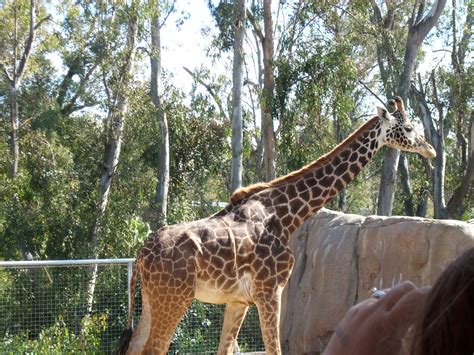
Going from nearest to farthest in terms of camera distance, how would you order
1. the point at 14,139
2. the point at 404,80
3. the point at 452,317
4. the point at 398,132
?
1. the point at 452,317
2. the point at 398,132
3. the point at 404,80
4. the point at 14,139

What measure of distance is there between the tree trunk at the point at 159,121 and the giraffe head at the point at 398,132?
9848 millimetres

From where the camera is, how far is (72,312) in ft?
30.9

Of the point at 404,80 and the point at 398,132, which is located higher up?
the point at 404,80

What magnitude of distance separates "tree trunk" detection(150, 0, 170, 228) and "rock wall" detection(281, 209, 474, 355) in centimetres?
850

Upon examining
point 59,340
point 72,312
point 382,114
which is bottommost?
point 59,340

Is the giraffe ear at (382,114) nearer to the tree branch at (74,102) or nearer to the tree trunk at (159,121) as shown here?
the tree trunk at (159,121)

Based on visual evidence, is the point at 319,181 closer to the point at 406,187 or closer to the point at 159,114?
the point at 159,114

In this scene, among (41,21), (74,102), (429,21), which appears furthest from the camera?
(74,102)

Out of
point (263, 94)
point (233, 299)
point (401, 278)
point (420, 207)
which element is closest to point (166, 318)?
point (233, 299)

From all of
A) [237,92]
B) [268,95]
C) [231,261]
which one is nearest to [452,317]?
[231,261]

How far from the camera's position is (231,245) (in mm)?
7652

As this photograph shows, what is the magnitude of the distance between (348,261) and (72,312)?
128 inches

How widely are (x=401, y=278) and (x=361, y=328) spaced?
24.9ft

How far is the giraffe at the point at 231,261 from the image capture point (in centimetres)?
747
